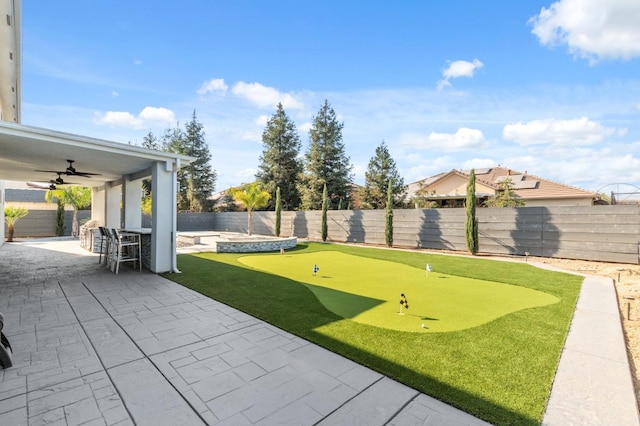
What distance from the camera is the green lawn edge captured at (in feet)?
7.70

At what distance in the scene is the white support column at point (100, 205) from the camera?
1234 cm

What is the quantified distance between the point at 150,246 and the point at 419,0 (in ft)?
34.6

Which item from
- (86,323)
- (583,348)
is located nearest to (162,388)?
Answer: (86,323)

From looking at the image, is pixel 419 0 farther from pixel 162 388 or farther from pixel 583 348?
pixel 162 388

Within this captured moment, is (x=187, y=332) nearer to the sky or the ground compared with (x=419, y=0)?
nearer to the ground

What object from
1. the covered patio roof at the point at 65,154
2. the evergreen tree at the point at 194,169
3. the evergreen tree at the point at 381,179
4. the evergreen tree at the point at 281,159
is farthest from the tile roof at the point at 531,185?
the evergreen tree at the point at 194,169

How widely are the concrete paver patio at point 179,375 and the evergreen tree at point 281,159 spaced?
22.9m

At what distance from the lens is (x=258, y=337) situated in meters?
3.54

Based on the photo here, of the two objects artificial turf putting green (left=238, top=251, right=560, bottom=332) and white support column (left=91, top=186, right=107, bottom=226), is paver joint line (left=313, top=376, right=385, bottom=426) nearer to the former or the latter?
artificial turf putting green (left=238, top=251, right=560, bottom=332)

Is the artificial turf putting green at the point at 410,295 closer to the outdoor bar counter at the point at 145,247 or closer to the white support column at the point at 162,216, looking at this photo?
the white support column at the point at 162,216

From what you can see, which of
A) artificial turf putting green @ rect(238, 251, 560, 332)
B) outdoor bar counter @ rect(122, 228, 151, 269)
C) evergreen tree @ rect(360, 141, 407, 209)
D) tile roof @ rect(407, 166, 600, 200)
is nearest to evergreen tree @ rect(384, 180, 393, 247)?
artificial turf putting green @ rect(238, 251, 560, 332)

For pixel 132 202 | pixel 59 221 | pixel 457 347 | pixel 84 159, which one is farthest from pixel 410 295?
pixel 59 221

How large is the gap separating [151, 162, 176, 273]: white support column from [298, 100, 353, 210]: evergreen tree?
17227 mm

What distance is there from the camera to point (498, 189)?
19.8 m
